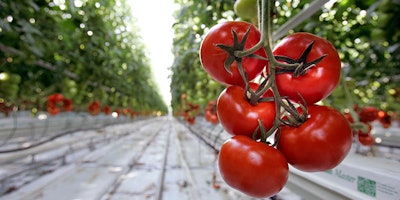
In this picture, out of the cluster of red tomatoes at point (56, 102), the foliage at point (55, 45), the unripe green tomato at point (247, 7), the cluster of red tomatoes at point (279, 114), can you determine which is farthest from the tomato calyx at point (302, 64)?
the cluster of red tomatoes at point (56, 102)

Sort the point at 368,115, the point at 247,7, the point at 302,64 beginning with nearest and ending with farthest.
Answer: the point at 302,64 < the point at 247,7 < the point at 368,115

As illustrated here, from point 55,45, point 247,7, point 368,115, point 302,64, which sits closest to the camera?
point 302,64

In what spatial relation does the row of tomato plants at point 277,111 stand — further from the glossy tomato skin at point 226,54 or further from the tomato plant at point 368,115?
the tomato plant at point 368,115

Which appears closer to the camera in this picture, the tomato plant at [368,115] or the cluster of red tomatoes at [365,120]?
the cluster of red tomatoes at [365,120]

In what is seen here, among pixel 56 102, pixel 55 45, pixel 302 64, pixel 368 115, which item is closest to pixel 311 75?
pixel 302 64

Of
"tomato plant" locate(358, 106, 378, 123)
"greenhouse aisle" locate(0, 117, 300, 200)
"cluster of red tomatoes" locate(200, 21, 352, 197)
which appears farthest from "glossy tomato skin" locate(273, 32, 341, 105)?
"greenhouse aisle" locate(0, 117, 300, 200)

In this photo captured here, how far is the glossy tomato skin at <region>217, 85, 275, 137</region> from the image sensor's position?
0.39 metres

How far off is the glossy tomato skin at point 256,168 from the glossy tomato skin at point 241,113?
0.09ft

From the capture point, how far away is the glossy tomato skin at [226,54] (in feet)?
1.30

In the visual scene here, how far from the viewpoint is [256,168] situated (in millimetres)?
382

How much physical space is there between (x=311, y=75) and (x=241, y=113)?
106 mm

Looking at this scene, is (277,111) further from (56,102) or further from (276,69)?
(56,102)

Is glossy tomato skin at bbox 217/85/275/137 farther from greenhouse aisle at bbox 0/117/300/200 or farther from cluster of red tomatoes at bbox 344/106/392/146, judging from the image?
greenhouse aisle at bbox 0/117/300/200

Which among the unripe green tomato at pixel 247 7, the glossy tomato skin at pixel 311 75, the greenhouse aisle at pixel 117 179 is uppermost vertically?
the unripe green tomato at pixel 247 7
